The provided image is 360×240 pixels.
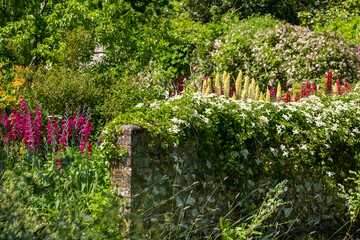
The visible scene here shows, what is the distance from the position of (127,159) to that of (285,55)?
7475 millimetres

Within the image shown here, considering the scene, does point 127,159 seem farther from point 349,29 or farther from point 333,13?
point 333,13

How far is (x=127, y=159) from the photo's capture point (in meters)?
3.62

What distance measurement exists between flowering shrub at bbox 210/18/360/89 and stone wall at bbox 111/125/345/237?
507 cm

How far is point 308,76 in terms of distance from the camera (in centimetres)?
965

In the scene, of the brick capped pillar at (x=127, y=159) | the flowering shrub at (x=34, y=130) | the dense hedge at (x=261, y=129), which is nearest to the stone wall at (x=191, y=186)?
the brick capped pillar at (x=127, y=159)

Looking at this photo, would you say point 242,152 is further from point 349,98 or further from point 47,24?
point 47,24

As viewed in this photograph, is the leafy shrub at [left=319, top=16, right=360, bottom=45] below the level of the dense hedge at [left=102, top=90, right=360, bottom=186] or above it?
above

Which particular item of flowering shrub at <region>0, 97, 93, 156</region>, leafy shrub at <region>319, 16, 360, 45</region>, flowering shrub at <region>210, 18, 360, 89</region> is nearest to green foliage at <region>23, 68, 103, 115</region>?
flowering shrub at <region>0, 97, 93, 156</region>

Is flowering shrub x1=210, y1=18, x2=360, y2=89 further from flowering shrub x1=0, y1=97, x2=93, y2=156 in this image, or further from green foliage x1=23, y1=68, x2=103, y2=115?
flowering shrub x1=0, y1=97, x2=93, y2=156

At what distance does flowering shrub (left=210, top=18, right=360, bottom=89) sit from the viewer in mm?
9539

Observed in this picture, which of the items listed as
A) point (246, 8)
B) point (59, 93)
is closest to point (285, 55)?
point (59, 93)

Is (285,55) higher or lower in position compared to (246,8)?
lower

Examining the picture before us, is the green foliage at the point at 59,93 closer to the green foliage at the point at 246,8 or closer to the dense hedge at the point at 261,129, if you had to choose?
the dense hedge at the point at 261,129

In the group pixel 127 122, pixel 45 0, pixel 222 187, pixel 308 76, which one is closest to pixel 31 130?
pixel 127 122
